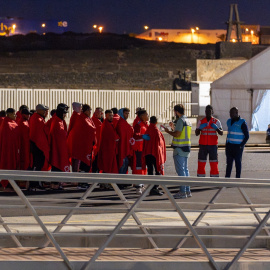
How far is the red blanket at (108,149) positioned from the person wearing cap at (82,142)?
22 centimetres

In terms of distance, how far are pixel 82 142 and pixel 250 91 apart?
66.2ft

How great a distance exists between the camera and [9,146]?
16.6 metres

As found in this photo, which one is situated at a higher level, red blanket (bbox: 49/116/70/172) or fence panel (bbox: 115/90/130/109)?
fence panel (bbox: 115/90/130/109)

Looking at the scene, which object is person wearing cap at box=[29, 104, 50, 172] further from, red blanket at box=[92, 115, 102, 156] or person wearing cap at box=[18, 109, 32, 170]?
red blanket at box=[92, 115, 102, 156]

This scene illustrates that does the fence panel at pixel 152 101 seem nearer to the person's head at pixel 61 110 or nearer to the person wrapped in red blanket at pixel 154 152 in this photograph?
the person's head at pixel 61 110

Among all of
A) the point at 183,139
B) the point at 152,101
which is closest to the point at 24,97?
the point at 152,101

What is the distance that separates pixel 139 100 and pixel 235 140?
38.3m

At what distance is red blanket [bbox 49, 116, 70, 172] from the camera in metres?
16.7

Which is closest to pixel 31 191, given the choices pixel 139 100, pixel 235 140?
pixel 235 140

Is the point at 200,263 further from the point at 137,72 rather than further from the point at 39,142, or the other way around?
the point at 137,72

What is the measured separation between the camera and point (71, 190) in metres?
16.4

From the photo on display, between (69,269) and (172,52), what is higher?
(172,52)

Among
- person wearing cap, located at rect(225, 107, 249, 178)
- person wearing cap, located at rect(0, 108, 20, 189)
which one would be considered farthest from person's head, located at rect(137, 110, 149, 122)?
person wearing cap, located at rect(0, 108, 20, 189)

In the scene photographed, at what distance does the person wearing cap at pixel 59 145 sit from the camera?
16.7 metres
